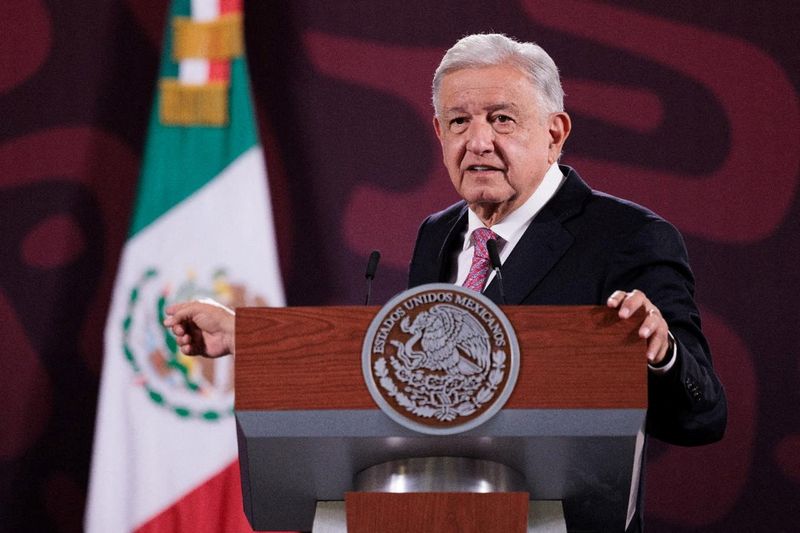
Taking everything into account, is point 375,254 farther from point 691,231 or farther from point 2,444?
point 2,444

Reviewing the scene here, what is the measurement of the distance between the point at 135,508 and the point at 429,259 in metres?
1.60

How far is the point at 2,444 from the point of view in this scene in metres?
3.57

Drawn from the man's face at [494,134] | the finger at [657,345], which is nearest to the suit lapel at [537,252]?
the man's face at [494,134]

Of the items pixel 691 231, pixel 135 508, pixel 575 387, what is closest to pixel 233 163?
pixel 135 508

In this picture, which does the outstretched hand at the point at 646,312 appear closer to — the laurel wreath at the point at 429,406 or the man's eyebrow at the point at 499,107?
the laurel wreath at the point at 429,406

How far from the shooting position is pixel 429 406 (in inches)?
53.2

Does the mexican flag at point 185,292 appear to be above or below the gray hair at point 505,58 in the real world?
below

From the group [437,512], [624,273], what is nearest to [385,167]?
[624,273]

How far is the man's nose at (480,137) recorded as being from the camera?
2.15 m

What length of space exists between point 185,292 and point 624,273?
186 cm

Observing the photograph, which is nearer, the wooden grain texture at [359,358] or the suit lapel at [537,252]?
the wooden grain texture at [359,358]

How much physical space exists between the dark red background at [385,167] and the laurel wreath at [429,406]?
2124mm

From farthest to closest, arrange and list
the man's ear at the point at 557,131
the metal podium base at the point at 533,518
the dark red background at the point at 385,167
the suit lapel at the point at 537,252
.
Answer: the dark red background at the point at 385,167, the man's ear at the point at 557,131, the suit lapel at the point at 537,252, the metal podium base at the point at 533,518

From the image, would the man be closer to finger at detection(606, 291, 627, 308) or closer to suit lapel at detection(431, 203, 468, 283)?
suit lapel at detection(431, 203, 468, 283)
